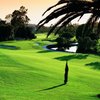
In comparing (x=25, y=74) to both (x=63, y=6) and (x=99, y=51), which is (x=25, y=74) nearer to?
(x=63, y=6)

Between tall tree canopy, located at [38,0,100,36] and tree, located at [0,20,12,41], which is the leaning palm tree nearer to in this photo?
tall tree canopy, located at [38,0,100,36]

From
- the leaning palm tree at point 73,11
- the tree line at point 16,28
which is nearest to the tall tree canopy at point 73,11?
the leaning palm tree at point 73,11

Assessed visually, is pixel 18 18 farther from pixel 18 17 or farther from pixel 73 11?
pixel 73 11

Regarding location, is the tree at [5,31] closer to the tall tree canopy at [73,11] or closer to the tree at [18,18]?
the tree at [18,18]

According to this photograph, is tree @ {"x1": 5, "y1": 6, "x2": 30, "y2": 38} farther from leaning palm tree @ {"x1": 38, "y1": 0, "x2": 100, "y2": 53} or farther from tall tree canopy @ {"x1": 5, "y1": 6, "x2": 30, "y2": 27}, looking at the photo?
leaning palm tree @ {"x1": 38, "y1": 0, "x2": 100, "y2": 53}

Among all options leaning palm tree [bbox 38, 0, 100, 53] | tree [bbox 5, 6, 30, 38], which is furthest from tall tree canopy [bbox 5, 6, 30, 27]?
leaning palm tree [bbox 38, 0, 100, 53]

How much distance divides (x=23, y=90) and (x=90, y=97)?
465 cm

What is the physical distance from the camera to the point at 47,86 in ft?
86.1

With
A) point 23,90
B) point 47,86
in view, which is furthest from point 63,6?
point 47,86

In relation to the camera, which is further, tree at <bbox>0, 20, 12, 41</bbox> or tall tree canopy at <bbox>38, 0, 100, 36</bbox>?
tree at <bbox>0, 20, 12, 41</bbox>

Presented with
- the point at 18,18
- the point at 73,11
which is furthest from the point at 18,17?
the point at 73,11

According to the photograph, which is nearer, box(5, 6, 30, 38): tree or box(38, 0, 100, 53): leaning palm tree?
box(38, 0, 100, 53): leaning palm tree

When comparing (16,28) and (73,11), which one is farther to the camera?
(16,28)

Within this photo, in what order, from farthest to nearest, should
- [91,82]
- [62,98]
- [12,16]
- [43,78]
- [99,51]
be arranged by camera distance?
[12,16] < [99,51] < [91,82] < [43,78] < [62,98]
